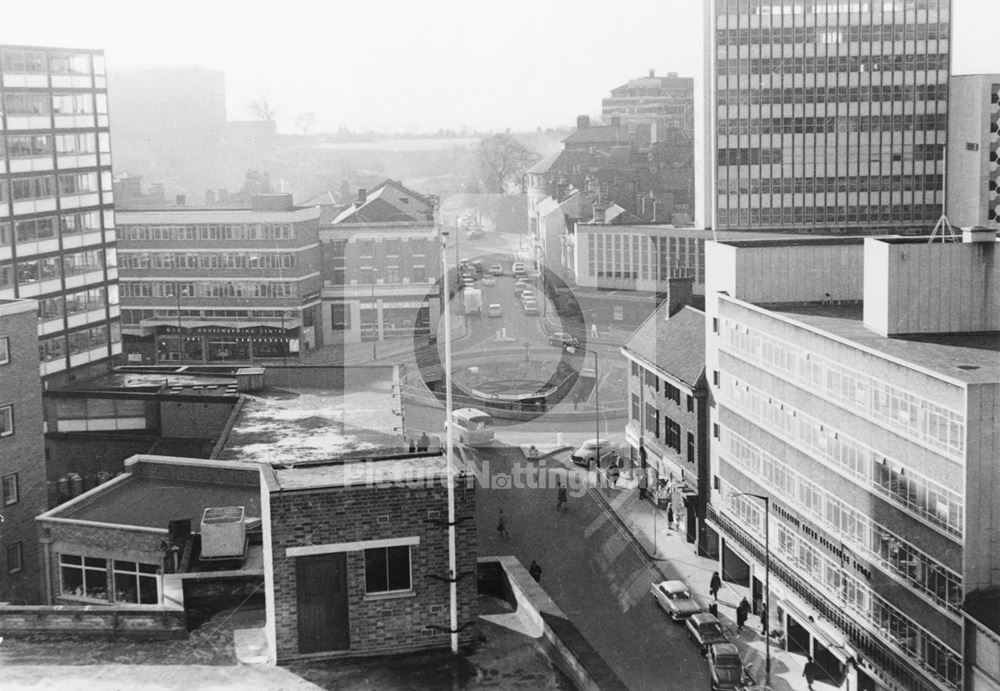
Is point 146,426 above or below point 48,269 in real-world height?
below

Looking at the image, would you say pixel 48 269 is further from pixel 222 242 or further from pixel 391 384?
pixel 391 384

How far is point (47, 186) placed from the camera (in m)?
65.4

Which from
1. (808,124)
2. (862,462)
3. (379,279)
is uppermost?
(808,124)

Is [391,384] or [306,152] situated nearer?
[391,384]

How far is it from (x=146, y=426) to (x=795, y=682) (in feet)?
87.7

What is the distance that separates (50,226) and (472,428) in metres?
25.9

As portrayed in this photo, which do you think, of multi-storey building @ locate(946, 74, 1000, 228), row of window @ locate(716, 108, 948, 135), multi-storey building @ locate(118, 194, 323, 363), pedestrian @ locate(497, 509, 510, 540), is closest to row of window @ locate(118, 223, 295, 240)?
multi-storey building @ locate(118, 194, 323, 363)

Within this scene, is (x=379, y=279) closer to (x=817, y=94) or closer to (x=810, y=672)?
(x=817, y=94)

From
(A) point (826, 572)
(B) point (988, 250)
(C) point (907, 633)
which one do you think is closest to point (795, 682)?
(A) point (826, 572)

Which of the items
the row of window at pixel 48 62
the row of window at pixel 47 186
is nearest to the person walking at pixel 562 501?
the row of window at pixel 47 186

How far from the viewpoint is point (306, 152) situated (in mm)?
164375

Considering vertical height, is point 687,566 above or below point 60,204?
below

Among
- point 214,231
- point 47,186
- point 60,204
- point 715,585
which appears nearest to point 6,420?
point 715,585

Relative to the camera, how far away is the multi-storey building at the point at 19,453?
3522 cm
